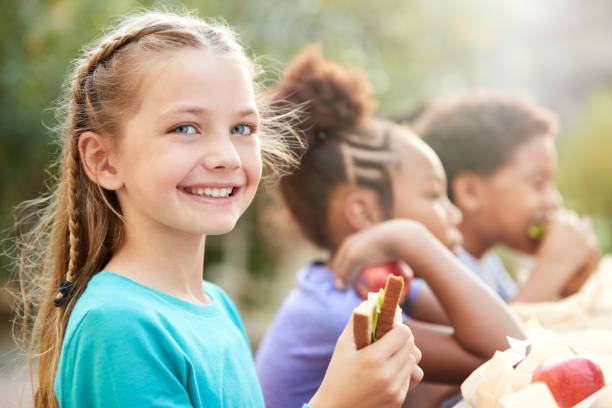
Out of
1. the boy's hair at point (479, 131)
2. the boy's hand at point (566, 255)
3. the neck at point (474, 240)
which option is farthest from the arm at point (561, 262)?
the boy's hair at point (479, 131)

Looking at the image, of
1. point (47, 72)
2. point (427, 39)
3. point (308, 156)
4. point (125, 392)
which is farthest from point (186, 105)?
point (427, 39)

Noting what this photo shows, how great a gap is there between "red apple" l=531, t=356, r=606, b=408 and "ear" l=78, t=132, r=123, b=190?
0.96 m

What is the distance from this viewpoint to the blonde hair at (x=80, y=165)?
1405mm

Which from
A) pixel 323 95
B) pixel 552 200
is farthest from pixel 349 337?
pixel 552 200

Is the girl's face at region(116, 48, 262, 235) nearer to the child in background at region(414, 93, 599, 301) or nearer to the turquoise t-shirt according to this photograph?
the turquoise t-shirt

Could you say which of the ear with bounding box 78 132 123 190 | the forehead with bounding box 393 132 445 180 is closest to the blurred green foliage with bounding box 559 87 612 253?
the forehead with bounding box 393 132 445 180

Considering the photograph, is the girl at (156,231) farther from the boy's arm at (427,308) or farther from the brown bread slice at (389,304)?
the boy's arm at (427,308)

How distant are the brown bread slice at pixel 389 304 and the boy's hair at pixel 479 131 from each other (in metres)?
1.92

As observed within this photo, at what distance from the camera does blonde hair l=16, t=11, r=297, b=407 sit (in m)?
1.41

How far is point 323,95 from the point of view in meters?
2.30

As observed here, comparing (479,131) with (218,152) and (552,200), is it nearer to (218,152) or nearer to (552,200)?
(552,200)

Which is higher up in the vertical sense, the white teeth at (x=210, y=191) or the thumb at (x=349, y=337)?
the white teeth at (x=210, y=191)

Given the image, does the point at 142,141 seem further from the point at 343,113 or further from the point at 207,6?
the point at 207,6

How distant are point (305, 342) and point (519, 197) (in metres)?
1.41
